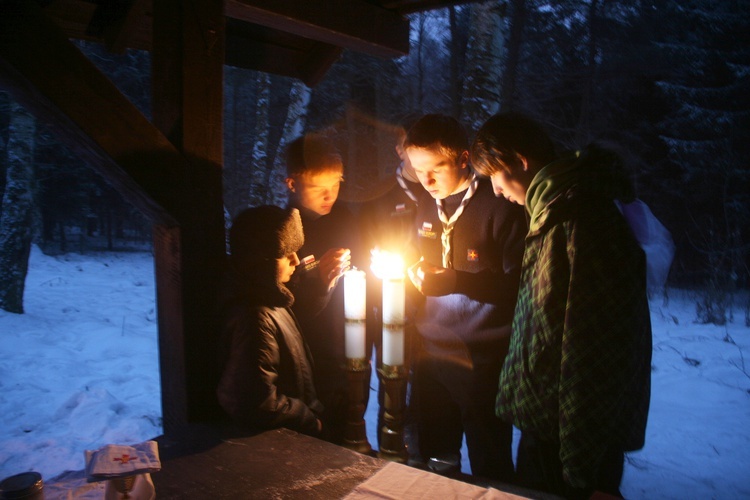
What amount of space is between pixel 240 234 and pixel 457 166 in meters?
1.32

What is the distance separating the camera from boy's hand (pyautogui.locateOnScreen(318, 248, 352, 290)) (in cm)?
292

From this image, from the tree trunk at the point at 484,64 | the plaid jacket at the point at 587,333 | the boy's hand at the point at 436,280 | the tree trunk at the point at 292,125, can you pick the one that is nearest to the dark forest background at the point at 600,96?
the tree trunk at the point at 292,125

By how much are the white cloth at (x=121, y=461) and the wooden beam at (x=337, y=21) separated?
2124 millimetres

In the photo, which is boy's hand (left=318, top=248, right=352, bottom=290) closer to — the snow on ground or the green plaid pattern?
the green plaid pattern

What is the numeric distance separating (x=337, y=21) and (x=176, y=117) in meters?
1.10

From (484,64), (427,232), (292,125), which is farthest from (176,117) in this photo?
(292,125)

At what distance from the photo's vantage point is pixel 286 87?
1571 cm

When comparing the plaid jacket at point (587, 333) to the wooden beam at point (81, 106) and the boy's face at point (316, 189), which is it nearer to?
the boy's face at point (316, 189)

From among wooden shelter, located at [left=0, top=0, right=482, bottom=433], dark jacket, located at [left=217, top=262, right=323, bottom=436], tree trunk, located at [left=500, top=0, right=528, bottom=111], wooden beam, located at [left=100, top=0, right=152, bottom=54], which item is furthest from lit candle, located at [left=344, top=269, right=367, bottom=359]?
tree trunk, located at [left=500, top=0, right=528, bottom=111]

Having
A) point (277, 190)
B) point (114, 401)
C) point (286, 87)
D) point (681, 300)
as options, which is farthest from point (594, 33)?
point (114, 401)

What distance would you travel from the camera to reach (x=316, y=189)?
323 cm

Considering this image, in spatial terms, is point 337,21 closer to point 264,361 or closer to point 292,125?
point 264,361

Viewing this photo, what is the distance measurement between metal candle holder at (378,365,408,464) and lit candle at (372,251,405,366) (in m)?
0.11

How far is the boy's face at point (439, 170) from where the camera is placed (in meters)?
2.87
